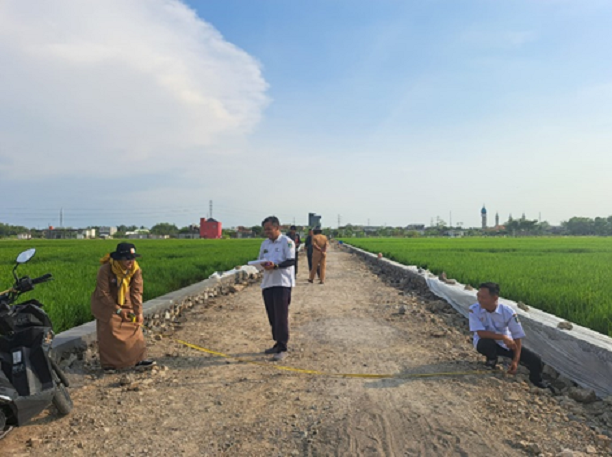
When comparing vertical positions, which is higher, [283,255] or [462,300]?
[283,255]

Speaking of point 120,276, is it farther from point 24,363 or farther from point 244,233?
point 244,233

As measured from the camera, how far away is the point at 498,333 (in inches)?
156

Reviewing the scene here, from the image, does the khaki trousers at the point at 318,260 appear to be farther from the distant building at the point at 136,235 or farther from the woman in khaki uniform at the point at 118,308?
the distant building at the point at 136,235

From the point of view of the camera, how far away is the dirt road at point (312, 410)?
267cm

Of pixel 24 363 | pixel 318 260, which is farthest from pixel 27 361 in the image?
pixel 318 260

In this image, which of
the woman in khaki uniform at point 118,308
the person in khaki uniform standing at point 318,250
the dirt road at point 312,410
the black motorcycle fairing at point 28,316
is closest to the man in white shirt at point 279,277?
the dirt road at point 312,410

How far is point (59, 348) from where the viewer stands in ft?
13.0

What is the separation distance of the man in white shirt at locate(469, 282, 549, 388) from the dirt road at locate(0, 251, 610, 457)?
0.52ft

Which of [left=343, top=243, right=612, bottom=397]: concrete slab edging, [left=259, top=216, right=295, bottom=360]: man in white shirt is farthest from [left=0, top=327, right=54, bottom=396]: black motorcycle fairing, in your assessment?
[left=343, top=243, right=612, bottom=397]: concrete slab edging

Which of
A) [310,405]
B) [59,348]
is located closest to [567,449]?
[310,405]

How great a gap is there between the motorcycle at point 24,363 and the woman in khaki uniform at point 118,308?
98cm

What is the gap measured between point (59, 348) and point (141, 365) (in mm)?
738

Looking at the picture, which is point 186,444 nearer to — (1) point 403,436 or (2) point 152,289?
(1) point 403,436

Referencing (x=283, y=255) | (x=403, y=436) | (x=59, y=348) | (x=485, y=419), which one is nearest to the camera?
(x=403, y=436)
